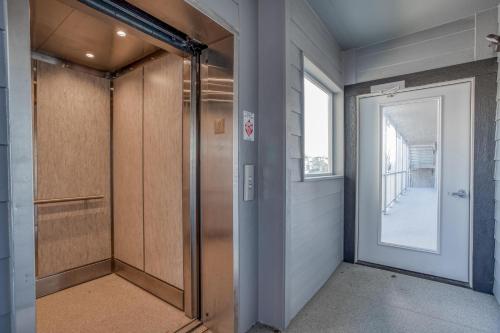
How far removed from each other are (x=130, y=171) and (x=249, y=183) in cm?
154

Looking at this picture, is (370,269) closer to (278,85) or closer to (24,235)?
(278,85)

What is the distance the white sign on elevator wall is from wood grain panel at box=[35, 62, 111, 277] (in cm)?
195

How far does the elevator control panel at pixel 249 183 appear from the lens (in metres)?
1.85

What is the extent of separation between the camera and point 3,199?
33.6 inches

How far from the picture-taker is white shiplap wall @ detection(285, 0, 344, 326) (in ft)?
6.40

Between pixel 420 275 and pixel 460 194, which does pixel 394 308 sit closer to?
pixel 420 275

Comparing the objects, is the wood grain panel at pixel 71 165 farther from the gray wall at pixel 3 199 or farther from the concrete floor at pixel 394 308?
the concrete floor at pixel 394 308

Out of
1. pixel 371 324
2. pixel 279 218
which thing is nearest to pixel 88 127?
pixel 279 218

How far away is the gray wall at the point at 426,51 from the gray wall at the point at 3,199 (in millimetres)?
3231

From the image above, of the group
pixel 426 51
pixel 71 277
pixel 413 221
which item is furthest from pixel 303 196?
pixel 71 277

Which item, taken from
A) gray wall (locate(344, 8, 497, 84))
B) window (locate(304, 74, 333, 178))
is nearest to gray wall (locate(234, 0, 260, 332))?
window (locate(304, 74, 333, 178))

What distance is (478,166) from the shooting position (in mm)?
2457

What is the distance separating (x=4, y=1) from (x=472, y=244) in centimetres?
378

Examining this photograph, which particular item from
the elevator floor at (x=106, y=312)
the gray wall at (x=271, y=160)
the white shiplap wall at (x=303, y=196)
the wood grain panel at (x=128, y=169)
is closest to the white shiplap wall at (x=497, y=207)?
the white shiplap wall at (x=303, y=196)
